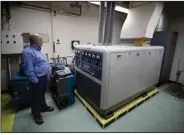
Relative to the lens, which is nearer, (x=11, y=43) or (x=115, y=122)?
(x=115, y=122)

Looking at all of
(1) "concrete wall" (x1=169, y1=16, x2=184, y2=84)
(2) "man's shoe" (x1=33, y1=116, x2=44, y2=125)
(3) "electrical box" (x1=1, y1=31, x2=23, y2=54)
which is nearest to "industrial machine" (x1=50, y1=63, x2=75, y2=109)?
(2) "man's shoe" (x1=33, y1=116, x2=44, y2=125)

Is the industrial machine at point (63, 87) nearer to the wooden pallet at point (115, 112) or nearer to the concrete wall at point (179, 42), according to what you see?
the wooden pallet at point (115, 112)

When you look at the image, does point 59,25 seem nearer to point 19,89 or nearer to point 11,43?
point 11,43

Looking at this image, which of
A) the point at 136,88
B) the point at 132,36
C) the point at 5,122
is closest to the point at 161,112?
the point at 136,88

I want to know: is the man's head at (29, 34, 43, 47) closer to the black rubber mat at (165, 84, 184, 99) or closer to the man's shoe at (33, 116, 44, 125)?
the man's shoe at (33, 116, 44, 125)

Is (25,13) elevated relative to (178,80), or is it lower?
elevated

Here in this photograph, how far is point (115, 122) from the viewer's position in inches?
89.4

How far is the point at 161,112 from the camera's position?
2.63 meters

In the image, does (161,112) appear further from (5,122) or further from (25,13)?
(25,13)

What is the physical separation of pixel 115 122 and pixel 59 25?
3.28 m

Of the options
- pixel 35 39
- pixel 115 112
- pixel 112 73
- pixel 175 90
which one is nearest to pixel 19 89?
pixel 35 39

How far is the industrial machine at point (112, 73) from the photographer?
6.75ft

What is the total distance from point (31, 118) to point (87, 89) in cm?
128

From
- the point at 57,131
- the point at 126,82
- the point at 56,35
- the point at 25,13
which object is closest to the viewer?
the point at 57,131
